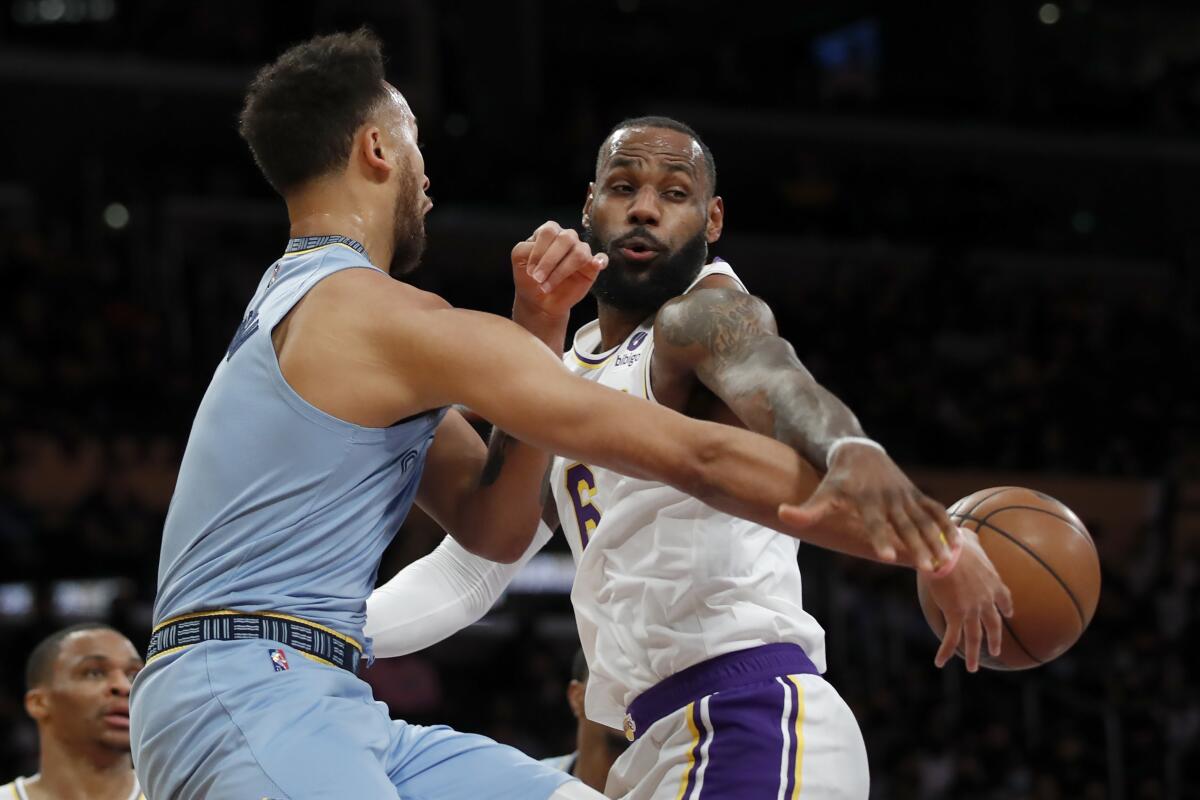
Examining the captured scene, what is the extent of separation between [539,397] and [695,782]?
108 cm

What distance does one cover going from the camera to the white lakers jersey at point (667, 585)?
378cm

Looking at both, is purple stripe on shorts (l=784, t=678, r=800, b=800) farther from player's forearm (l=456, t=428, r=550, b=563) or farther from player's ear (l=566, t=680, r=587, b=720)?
player's ear (l=566, t=680, r=587, b=720)

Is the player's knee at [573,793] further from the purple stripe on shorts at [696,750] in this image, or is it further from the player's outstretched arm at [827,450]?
the player's outstretched arm at [827,450]

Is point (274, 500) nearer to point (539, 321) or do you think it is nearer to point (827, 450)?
point (539, 321)

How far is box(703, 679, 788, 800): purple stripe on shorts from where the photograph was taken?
11.8 ft

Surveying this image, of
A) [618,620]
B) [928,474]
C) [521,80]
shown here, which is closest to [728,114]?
[521,80]

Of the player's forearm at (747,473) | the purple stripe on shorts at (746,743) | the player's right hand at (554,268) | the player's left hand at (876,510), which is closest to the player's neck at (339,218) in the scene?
the player's right hand at (554,268)

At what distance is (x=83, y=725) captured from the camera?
19.8ft

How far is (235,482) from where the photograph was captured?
330 centimetres

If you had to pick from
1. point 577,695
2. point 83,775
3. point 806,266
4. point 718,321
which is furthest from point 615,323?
point 806,266

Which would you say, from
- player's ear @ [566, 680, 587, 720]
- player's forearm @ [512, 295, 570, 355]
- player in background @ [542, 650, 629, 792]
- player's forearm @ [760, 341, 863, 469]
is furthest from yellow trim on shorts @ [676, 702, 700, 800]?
player's ear @ [566, 680, 587, 720]

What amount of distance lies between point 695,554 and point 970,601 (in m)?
0.82

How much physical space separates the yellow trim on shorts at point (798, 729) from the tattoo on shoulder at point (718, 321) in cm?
86

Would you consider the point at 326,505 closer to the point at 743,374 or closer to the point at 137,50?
the point at 743,374
